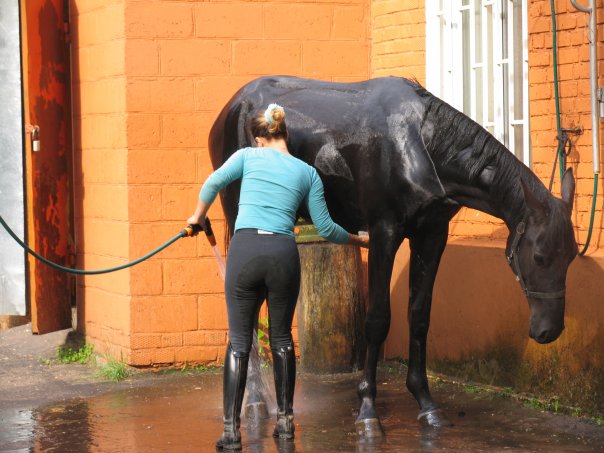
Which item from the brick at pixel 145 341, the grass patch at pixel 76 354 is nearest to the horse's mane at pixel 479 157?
the brick at pixel 145 341

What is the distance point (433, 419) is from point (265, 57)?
3.51 metres

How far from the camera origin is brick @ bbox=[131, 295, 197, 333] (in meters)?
9.53

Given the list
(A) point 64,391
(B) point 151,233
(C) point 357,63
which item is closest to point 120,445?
(A) point 64,391

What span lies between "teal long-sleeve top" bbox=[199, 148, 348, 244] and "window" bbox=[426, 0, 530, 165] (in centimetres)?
235

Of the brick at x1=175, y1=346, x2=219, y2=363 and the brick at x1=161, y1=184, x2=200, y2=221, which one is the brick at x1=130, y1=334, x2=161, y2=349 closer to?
the brick at x1=175, y1=346, x2=219, y2=363

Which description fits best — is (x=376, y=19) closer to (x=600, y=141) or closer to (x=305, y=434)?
(x=600, y=141)

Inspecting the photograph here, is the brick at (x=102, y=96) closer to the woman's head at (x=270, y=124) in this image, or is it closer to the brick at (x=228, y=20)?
the brick at (x=228, y=20)

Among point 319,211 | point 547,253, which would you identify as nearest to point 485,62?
point 547,253

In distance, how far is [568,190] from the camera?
6980mm

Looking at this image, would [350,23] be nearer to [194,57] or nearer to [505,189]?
[194,57]

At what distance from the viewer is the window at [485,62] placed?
8.63m

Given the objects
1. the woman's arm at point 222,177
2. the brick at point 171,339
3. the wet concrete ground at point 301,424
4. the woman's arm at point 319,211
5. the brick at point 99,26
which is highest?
the brick at point 99,26

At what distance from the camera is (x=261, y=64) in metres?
9.80

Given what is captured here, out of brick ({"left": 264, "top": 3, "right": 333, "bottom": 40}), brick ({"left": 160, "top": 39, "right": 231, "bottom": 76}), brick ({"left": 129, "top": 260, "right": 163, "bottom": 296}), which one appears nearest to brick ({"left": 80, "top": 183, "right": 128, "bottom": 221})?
brick ({"left": 129, "top": 260, "right": 163, "bottom": 296})
